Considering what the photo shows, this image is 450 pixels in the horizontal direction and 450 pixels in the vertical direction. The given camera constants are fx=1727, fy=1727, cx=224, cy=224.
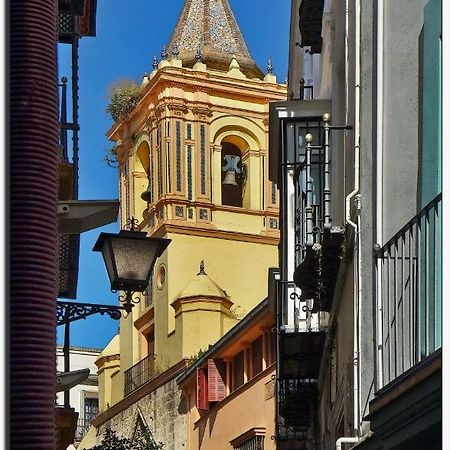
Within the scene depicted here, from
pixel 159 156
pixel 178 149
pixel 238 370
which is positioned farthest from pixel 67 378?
pixel 159 156

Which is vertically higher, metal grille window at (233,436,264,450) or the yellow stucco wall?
the yellow stucco wall

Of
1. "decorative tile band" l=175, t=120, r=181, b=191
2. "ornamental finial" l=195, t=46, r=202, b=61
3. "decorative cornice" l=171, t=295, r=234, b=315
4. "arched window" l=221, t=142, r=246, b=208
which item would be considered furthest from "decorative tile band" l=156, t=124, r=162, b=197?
"decorative cornice" l=171, t=295, r=234, b=315

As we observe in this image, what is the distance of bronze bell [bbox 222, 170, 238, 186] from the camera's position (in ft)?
196

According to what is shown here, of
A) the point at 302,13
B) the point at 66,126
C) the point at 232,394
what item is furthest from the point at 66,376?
the point at 232,394

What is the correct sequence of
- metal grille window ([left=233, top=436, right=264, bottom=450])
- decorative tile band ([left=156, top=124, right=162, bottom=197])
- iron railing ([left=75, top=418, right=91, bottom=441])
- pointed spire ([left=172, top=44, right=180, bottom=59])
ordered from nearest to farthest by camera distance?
1. metal grille window ([left=233, top=436, right=264, bottom=450])
2. decorative tile band ([left=156, top=124, right=162, bottom=197])
3. pointed spire ([left=172, top=44, right=180, bottom=59])
4. iron railing ([left=75, top=418, right=91, bottom=441])

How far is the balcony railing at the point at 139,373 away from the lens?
185 ft

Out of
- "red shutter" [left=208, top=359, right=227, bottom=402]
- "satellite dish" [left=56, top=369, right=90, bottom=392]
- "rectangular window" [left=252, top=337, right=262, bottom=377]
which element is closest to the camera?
"satellite dish" [left=56, top=369, right=90, bottom=392]

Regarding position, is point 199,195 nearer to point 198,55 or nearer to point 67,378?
point 198,55

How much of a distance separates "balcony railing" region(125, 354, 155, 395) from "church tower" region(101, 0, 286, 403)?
5.2 inches

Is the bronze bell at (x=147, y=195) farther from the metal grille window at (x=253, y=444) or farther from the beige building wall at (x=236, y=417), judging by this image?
the metal grille window at (x=253, y=444)

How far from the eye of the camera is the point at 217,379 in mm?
44656

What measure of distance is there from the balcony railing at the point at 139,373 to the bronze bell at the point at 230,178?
680 centimetres

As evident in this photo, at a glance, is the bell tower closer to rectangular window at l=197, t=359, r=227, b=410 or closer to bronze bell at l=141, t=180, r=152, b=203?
bronze bell at l=141, t=180, r=152, b=203
